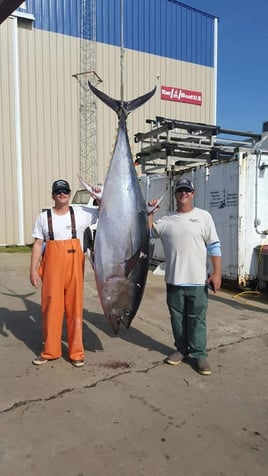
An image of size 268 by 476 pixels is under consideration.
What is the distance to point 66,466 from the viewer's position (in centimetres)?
231

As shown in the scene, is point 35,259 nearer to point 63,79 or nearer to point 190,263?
point 190,263

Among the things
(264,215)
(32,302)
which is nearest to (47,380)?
(32,302)

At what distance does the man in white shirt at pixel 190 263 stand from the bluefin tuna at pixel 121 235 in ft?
1.72

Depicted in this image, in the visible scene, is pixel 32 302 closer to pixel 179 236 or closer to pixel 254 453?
pixel 179 236

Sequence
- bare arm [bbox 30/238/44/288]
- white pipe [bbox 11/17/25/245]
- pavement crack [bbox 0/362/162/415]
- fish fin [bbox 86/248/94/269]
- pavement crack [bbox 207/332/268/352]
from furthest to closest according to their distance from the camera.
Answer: white pipe [bbox 11/17/25/245]
pavement crack [bbox 207/332/268/352]
bare arm [bbox 30/238/44/288]
fish fin [bbox 86/248/94/269]
pavement crack [bbox 0/362/162/415]

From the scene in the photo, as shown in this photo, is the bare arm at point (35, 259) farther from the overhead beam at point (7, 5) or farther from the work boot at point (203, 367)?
the overhead beam at point (7, 5)

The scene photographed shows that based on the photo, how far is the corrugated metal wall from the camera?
13.9m

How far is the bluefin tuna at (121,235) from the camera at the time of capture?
3.07m

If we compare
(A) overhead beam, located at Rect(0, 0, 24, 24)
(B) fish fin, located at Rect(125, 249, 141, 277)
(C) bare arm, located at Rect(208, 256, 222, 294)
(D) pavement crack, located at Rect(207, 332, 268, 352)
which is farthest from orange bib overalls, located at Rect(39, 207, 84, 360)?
(A) overhead beam, located at Rect(0, 0, 24, 24)

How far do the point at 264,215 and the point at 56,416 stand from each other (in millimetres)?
5224

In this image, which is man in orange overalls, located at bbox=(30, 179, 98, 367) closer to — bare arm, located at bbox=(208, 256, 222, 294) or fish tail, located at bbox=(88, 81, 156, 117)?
fish tail, located at bbox=(88, 81, 156, 117)

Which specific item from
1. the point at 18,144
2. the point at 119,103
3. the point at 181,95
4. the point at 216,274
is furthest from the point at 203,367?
the point at 181,95

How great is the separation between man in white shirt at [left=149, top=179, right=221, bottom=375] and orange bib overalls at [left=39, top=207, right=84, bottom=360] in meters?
0.78

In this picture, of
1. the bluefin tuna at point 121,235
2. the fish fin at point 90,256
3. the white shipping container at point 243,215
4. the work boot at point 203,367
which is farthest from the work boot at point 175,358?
the white shipping container at point 243,215
